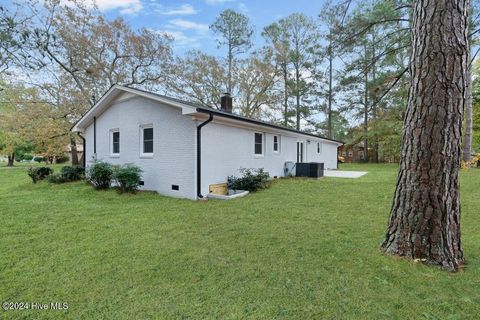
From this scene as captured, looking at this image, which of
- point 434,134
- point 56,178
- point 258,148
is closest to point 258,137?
point 258,148

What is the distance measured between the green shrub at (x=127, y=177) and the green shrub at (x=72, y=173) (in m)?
4.69

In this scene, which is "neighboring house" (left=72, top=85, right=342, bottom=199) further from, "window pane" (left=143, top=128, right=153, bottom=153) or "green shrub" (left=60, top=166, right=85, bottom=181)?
"green shrub" (left=60, top=166, right=85, bottom=181)

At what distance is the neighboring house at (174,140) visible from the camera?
25.4ft

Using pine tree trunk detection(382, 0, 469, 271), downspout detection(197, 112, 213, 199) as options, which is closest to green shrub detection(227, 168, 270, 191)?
downspout detection(197, 112, 213, 199)

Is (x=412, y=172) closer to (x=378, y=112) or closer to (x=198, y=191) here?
(x=198, y=191)

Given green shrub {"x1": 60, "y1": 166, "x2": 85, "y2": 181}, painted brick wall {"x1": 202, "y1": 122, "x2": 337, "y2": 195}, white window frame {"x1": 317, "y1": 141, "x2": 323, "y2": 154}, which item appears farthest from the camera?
white window frame {"x1": 317, "y1": 141, "x2": 323, "y2": 154}

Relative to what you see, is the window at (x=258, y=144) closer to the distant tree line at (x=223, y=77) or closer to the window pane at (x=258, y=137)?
the window pane at (x=258, y=137)

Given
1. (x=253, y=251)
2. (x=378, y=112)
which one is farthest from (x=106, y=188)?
(x=378, y=112)

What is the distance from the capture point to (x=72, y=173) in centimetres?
1145

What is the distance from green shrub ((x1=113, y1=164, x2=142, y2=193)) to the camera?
796cm

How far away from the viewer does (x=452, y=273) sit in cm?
289

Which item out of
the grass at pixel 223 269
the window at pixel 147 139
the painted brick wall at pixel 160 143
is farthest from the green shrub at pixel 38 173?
the grass at pixel 223 269

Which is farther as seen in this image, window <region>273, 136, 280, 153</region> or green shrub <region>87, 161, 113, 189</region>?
window <region>273, 136, 280, 153</region>

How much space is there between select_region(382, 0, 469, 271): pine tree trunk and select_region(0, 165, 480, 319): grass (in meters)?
0.33
